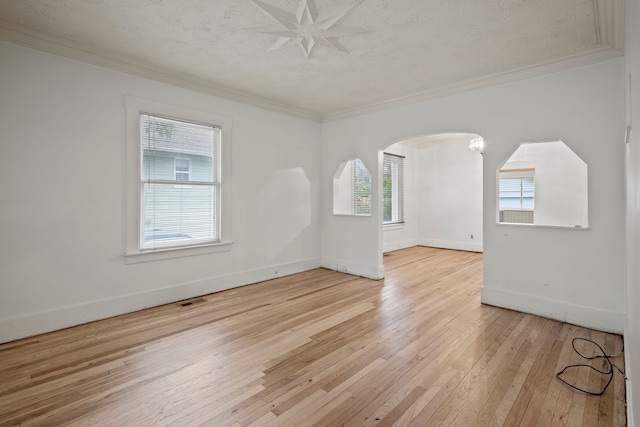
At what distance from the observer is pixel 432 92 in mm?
4168

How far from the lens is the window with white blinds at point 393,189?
7613 mm

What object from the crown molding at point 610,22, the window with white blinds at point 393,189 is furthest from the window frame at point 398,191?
the crown molding at point 610,22

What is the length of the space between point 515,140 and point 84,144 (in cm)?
473

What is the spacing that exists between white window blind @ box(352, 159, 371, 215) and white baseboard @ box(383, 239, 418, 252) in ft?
4.64

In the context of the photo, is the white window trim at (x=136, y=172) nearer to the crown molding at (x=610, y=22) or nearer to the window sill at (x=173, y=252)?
the window sill at (x=173, y=252)

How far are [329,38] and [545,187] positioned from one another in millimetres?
5655

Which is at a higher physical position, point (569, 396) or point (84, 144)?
point (84, 144)

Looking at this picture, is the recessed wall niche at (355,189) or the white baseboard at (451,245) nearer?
the recessed wall niche at (355,189)

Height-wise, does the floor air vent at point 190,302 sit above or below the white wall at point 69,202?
below

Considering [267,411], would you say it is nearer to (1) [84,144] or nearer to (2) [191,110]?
(1) [84,144]

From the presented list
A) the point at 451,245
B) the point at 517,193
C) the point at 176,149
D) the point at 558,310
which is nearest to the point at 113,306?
the point at 176,149

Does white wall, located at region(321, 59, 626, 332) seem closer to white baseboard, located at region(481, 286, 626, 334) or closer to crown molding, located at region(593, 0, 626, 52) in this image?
white baseboard, located at region(481, 286, 626, 334)

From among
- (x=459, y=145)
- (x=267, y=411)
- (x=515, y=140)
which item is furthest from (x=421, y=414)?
(x=459, y=145)

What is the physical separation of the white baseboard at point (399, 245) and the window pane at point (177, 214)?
14.6 feet
